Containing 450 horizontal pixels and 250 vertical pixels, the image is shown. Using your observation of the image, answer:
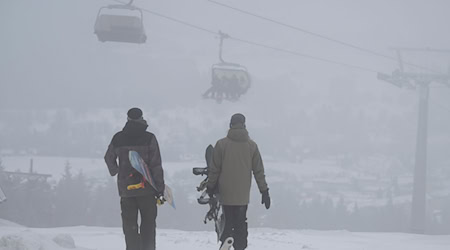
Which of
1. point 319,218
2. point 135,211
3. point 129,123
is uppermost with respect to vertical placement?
point 129,123

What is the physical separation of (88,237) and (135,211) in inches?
395

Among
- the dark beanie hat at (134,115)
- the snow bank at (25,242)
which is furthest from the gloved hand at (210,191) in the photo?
the snow bank at (25,242)

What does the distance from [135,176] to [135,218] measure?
46cm

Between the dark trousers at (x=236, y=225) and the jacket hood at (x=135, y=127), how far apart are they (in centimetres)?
131

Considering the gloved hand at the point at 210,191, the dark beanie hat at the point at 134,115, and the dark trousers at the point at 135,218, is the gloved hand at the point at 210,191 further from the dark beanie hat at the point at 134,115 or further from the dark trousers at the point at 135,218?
the dark beanie hat at the point at 134,115

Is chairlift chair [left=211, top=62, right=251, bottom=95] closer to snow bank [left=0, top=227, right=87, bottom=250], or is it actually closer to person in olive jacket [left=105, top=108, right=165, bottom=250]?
snow bank [left=0, top=227, right=87, bottom=250]

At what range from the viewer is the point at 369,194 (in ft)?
550

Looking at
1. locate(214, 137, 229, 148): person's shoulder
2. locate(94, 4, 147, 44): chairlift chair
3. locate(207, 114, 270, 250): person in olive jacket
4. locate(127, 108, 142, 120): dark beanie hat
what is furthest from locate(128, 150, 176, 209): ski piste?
locate(94, 4, 147, 44): chairlift chair

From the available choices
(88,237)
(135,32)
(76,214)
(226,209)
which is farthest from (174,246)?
(76,214)

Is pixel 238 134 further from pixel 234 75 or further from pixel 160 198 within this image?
pixel 234 75

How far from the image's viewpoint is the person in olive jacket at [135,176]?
582 cm

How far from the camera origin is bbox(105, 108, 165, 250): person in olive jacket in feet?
19.1

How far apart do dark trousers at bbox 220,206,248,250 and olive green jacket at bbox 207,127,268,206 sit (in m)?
0.10

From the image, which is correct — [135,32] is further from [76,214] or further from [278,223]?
[278,223]
